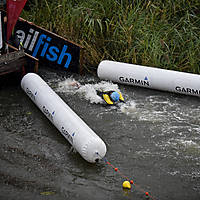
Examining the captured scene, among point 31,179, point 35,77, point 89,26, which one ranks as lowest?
point 31,179

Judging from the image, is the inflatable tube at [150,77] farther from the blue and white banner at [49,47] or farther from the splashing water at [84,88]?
the blue and white banner at [49,47]

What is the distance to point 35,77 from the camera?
7059 mm

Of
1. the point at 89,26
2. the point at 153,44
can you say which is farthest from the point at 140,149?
→ the point at 89,26

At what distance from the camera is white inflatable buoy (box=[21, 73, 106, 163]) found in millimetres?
5168

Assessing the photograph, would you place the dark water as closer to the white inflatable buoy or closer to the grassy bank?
the white inflatable buoy

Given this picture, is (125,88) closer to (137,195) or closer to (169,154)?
(169,154)

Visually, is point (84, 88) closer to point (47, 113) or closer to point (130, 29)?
point (47, 113)

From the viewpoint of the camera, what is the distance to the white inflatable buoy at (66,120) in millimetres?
5168

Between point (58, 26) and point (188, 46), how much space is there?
2.76 meters

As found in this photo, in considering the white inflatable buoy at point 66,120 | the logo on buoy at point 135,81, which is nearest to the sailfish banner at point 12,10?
the white inflatable buoy at point 66,120

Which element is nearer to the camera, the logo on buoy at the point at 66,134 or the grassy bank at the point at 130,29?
the logo on buoy at the point at 66,134

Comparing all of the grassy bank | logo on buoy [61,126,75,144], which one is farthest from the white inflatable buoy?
the grassy bank

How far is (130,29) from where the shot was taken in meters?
8.15

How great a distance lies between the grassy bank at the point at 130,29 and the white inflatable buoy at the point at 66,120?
1.81 m
